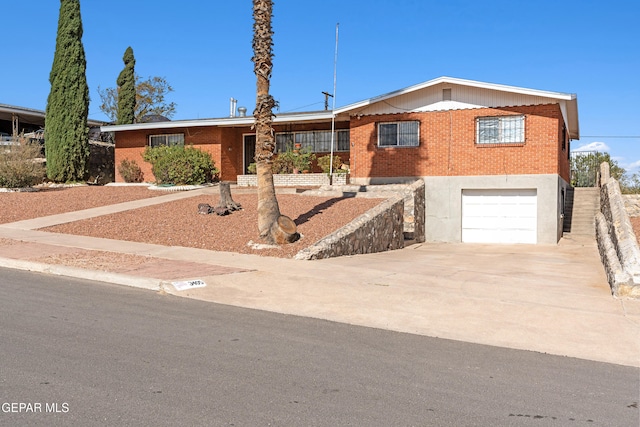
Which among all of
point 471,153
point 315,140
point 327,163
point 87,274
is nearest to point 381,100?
point 327,163

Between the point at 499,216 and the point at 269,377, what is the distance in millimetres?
17646

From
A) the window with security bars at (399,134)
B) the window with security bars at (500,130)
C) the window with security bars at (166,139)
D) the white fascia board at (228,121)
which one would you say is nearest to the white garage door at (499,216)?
the window with security bars at (500,130)

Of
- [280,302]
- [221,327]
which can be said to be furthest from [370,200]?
[221,327]

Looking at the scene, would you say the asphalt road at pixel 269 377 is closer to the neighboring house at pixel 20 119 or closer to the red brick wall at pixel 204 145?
the red brick wall at pixel 204 145

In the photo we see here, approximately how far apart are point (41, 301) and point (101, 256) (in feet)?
13.1

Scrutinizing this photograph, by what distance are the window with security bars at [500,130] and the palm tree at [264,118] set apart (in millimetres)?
10035

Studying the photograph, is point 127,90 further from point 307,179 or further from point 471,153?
point 471,153

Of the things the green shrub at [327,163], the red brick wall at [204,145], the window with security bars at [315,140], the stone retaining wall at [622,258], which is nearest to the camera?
the stone retaining wall at [622,258]

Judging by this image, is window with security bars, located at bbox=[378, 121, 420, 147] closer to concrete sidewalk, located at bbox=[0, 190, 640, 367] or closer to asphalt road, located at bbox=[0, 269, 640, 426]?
concrete sidewalk, located at bbox=[0, 190, 640, 367]

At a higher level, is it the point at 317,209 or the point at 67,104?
the point at 67,104

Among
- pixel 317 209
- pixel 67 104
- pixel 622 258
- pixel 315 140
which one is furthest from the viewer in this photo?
pixel 67 104

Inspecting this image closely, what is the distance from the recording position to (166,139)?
29234mm

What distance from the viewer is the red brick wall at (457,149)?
796 inches

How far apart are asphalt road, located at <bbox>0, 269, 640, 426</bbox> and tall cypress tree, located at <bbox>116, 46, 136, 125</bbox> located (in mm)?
34370
